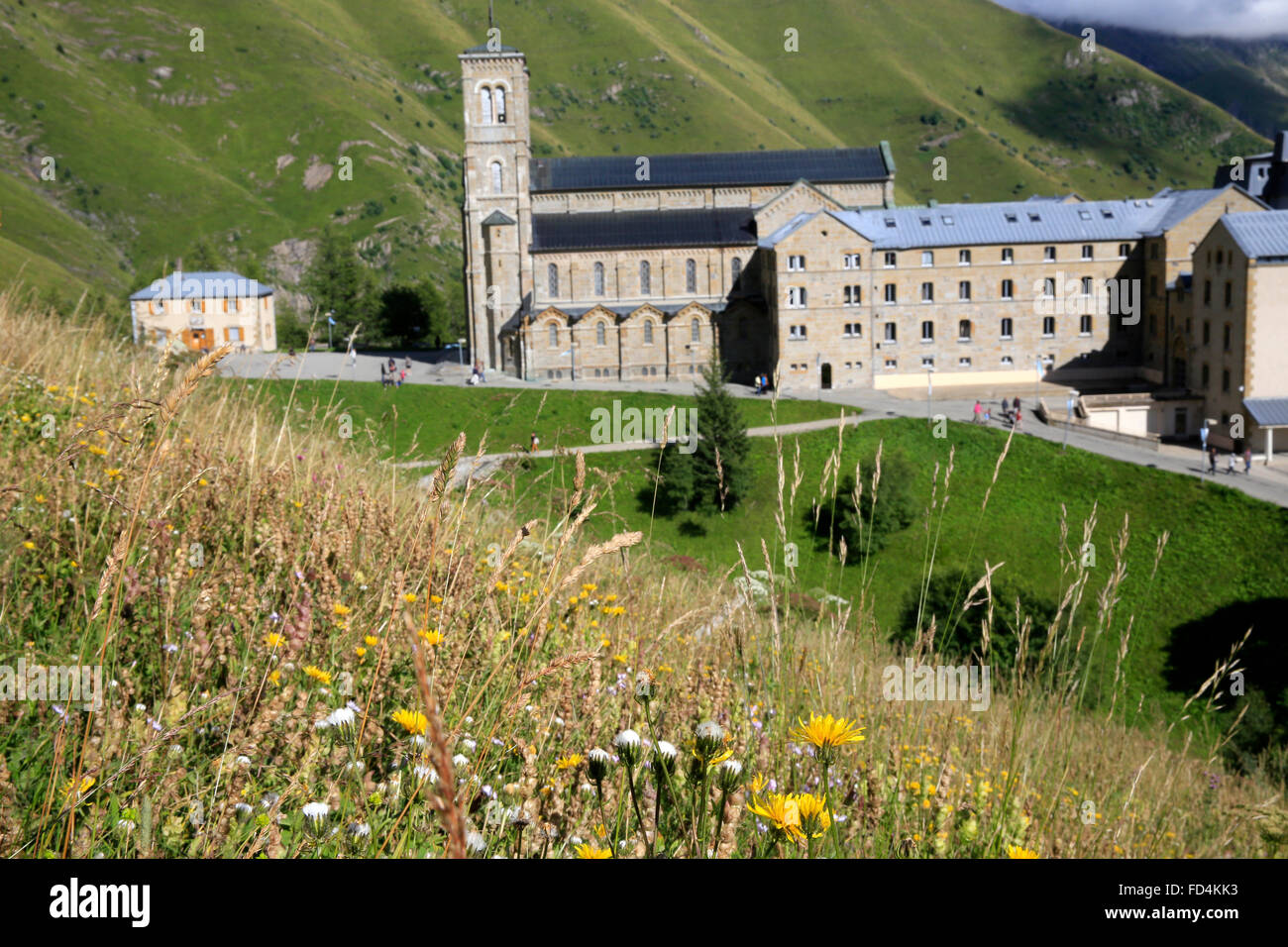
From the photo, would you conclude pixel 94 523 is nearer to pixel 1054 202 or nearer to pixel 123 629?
pixel 123 629

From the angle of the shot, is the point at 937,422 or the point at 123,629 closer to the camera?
the point at 123,629

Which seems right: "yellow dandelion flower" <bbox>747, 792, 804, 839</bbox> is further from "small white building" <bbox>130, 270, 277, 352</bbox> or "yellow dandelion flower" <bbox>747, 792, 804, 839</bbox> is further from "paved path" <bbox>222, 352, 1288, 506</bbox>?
"small white building" <bbox>130, 270, 277, 352</bbox>

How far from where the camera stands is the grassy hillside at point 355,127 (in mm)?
120625

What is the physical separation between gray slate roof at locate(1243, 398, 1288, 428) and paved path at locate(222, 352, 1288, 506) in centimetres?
176

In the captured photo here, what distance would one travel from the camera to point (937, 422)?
4775 centimetres

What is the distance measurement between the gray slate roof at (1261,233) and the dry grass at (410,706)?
48.6m

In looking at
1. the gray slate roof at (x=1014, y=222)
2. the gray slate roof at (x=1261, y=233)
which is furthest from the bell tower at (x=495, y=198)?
the gray slate roof at (x=1261, y=233)

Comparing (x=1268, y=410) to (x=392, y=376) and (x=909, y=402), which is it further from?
(x=392, y=376)

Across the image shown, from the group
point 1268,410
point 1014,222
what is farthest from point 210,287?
point 1268,410

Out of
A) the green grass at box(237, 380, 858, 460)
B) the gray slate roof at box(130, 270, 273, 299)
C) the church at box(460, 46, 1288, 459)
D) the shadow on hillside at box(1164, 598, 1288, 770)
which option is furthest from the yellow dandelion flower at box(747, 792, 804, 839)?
the gray slate roof at box(130, 270, 273, 299)

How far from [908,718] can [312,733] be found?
273 centimetres

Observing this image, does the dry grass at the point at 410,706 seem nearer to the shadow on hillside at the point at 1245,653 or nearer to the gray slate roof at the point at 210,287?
the shadow on hillside at the point at 1245,653

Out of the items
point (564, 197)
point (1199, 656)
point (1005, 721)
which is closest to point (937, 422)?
point (1199, 656)

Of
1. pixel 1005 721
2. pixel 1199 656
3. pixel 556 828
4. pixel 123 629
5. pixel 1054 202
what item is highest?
pixel 1054 202
